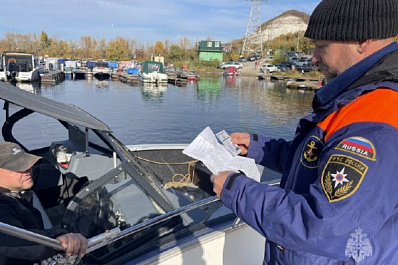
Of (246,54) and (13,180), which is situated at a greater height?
(246,54)

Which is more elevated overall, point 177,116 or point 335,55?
point 335,55

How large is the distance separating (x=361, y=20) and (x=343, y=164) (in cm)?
61

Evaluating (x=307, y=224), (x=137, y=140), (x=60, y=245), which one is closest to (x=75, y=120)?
(x=60, y=245)


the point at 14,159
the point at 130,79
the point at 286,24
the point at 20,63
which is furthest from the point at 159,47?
the point at 14,159

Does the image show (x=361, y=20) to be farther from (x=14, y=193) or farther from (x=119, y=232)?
(x=14, y=193)

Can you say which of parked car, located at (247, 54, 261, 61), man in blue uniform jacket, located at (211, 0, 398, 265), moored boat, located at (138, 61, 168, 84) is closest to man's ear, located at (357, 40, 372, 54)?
man in blue uniform jacket, located at (211, 0, 398, 265)

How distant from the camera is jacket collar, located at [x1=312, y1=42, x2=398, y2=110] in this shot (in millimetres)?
1226

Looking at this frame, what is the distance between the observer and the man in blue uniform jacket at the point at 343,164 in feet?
3.39

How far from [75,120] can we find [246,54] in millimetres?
88566

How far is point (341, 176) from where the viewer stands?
3.45ft

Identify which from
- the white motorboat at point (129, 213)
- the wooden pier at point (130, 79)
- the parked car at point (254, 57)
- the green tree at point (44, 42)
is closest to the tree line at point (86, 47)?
the green tree at point (44, 42)

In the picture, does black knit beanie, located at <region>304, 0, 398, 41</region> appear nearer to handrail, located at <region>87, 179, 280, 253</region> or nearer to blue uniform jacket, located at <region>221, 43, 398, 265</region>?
blue uniform jacket, located at <region>221, 43, 398, 265</region>

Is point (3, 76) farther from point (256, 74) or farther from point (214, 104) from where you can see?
point (256, 74)

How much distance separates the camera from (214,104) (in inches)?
1033
